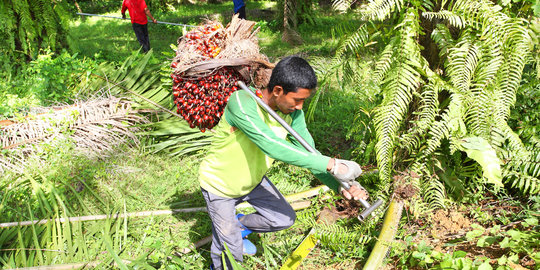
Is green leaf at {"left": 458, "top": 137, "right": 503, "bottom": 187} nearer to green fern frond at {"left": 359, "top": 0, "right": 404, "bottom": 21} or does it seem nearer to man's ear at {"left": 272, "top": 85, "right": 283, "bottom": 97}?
green fern frond at {"left": 359, "top": 0, "right": 404, "bottom": 21}

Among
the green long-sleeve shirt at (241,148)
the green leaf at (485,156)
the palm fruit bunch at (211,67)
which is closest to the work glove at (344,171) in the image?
the green long-sleeve shirt at (241,148)

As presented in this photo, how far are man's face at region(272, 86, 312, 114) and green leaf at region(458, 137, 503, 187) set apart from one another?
1385mm

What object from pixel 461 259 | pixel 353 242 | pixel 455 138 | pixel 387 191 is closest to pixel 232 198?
pixel 353 242

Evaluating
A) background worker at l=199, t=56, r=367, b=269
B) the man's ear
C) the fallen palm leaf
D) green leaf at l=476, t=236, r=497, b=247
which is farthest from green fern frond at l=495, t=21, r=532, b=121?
the fallen palm leaf

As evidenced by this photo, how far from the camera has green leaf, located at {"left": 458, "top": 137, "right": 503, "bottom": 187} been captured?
107 inches

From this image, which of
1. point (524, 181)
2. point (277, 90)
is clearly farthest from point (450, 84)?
point (277, 90)

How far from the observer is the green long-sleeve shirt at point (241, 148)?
226 cm

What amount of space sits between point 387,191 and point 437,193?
399 millimetres

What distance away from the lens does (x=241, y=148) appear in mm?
2531

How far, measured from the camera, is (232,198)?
271 centimetres

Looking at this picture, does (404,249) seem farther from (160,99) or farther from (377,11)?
(160,99)

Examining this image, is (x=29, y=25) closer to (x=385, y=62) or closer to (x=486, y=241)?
(x=385, y=62)

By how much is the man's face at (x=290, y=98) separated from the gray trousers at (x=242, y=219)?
2.64 ft

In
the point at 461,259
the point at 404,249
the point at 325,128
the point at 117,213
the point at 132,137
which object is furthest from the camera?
the point at 325,128
